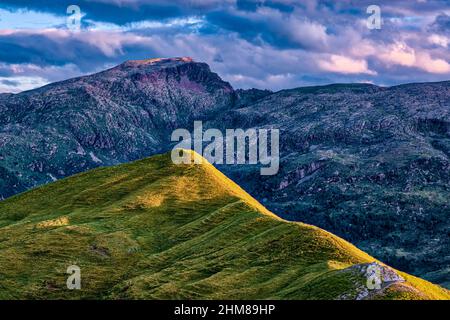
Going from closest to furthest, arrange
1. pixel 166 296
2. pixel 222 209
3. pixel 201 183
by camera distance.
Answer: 1. pixel 166 296
2. pixel 222 209
3. pixel 201 183

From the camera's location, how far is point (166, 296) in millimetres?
94625

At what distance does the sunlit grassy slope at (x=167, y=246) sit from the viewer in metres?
94.9

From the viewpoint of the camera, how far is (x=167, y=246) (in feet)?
413

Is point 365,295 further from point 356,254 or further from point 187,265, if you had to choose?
point 187,265

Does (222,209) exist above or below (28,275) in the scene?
above

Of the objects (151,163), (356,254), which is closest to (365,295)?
(356,254)

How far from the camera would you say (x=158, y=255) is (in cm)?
11856

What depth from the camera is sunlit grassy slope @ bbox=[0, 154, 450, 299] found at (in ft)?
311
